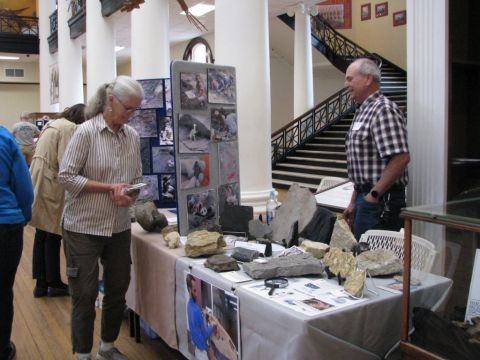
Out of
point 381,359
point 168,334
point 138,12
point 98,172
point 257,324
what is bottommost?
point 168,334

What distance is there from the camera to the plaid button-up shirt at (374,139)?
2734 mm

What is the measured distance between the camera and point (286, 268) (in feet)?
6.98

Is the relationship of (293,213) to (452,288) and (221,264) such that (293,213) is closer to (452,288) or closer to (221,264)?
(221,264)

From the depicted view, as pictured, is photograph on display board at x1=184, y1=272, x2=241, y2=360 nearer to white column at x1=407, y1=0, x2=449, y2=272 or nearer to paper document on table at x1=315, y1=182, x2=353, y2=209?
white column at x1=407, y1=0, x2=449, y2=272

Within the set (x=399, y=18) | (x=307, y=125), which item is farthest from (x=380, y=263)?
(x=399, y=18)

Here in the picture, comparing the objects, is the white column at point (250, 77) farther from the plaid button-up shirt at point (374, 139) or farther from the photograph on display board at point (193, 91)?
the plaid button-up shirt at point (374, 139)

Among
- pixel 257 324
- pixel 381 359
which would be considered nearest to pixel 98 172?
pixel 257 324

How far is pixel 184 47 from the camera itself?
16812 millimetres

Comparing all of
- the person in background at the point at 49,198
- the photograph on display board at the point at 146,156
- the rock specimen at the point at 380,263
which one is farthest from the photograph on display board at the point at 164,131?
the rock specimen at the point at 380,263

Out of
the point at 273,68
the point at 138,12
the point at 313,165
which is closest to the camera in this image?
the point at 138,12

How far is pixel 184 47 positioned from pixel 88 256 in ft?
49.3

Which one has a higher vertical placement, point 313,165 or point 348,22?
point 348,22

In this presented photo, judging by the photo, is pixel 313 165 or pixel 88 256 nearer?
pixel 88 256

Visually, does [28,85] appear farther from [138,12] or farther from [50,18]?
[138,12]
